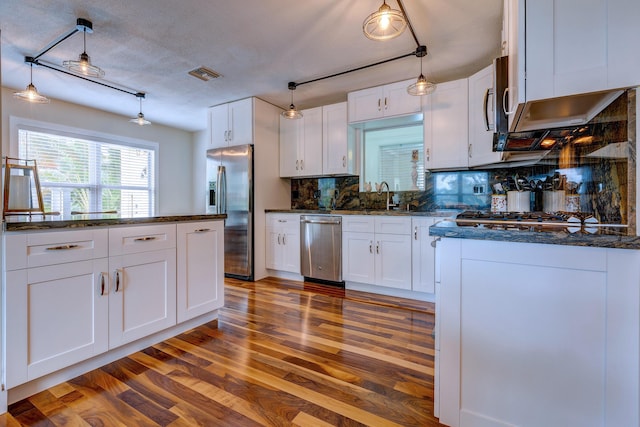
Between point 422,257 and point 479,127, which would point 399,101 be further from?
point 422,257

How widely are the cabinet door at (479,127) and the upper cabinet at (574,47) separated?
1737 mm

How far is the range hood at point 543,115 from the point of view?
4.23ft

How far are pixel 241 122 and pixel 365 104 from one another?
1.70m

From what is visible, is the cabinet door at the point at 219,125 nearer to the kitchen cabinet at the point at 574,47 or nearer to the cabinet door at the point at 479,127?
the cabinet door at the point at 479,127

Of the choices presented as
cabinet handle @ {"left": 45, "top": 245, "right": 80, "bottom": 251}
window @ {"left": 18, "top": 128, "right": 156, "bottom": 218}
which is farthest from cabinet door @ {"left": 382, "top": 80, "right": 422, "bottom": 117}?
window @ {"left": 18, "top": 128, "right": 156, "bottom": 218}

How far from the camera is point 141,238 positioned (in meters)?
1.93

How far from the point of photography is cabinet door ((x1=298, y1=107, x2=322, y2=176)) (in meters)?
3.96

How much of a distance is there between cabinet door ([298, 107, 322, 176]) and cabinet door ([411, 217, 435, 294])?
5.17ft

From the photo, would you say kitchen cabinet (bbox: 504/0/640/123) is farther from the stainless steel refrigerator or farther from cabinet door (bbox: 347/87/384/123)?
the stainless steel refrigerator

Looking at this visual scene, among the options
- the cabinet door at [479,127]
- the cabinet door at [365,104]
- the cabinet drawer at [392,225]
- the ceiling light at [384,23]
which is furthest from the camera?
the cabinet door at [365,104]

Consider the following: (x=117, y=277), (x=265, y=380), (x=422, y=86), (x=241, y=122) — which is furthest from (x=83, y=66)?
(x=422, y=86)

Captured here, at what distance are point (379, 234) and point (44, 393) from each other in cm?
282

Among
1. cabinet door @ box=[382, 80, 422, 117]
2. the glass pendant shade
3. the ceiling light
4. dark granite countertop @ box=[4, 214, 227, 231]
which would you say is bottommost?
dark granite countertop @ box=[4, 214, 227, 231]

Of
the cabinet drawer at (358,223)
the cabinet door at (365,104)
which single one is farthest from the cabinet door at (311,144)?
the cabinet drawer at (358,223)
